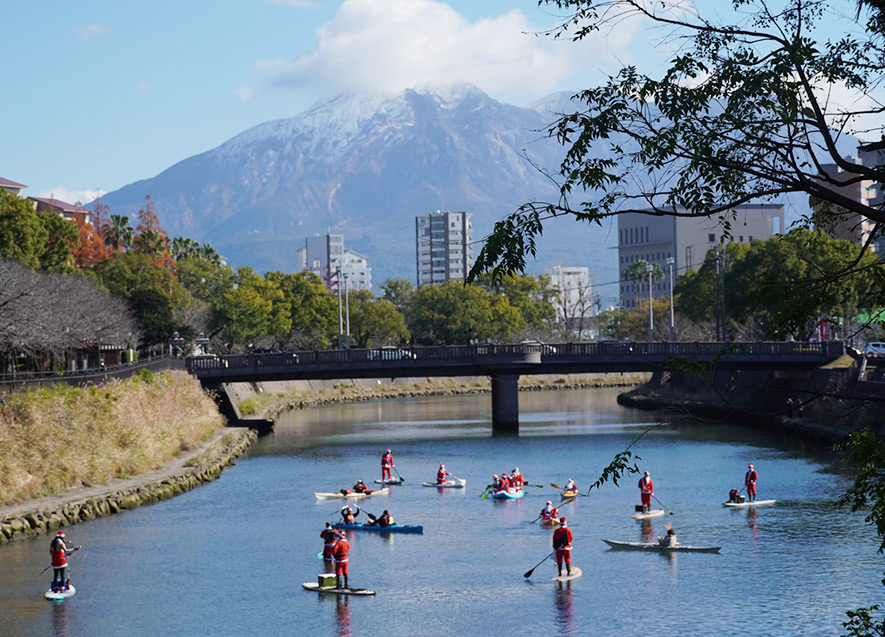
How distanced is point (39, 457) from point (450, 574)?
21837mm

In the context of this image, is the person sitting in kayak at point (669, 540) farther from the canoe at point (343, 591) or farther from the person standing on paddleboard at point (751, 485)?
the canoe at point (343, 591)

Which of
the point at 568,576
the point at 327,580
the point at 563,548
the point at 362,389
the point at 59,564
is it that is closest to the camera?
the point at 59,564

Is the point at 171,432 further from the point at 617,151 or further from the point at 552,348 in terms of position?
the point at 617,151

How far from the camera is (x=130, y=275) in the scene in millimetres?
104812

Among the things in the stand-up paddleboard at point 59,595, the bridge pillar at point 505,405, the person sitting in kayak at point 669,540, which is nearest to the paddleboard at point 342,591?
the stand-up paddleboard at point 59,595

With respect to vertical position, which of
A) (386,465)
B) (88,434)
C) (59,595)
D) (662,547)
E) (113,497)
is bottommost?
(662,547)

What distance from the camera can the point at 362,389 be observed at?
5792 inches

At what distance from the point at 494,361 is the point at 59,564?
186ft

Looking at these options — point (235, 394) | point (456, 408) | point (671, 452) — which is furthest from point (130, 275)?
point (671, 452)

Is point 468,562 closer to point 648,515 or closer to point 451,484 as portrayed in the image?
point 648,515

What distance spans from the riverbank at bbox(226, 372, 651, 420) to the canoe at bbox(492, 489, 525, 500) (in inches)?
1949

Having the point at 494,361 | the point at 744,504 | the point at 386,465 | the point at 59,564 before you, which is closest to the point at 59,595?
the point at 59,564

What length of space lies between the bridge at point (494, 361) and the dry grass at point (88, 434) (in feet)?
42.0

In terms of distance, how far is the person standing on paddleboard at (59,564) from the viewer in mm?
35719
